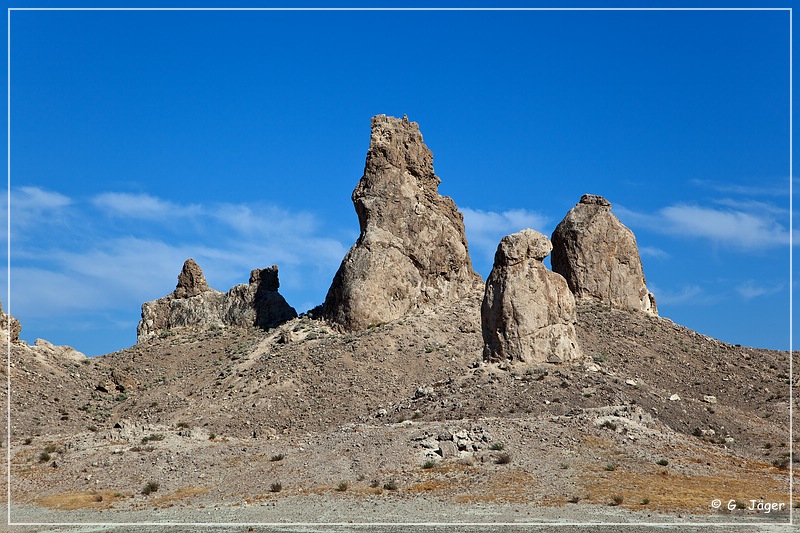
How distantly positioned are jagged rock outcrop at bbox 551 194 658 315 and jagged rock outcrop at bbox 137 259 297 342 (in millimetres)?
17448

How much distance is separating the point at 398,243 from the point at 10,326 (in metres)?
21.7

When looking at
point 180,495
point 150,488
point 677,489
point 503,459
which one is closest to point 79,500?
point 150,488

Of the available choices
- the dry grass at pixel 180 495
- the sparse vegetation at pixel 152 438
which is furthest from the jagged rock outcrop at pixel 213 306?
the dry grass at pixel 180 495

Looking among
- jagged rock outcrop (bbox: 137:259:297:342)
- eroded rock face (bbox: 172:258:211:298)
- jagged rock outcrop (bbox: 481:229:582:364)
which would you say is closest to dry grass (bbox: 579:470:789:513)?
jagged rock outcrop (bbox: 481:229:582:364)

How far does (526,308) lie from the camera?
47.2 m

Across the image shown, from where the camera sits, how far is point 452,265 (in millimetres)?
72000

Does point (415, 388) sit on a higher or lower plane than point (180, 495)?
higher

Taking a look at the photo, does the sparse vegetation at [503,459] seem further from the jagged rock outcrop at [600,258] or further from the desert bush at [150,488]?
the jagged rock outcrop at [600,258]

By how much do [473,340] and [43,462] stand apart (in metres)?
30.0

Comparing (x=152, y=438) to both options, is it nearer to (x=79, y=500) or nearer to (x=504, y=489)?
(x=79, y=500)

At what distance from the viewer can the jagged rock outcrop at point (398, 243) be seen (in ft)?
225

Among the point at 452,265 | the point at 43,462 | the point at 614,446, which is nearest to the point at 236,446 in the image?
the point at 43,462

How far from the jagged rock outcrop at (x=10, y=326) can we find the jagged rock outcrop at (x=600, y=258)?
3015cm

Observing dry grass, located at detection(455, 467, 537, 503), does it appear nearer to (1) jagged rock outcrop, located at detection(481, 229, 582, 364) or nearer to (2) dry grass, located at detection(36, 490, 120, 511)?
(2) dry grass, located at detection(36, 490, 120, 511)
